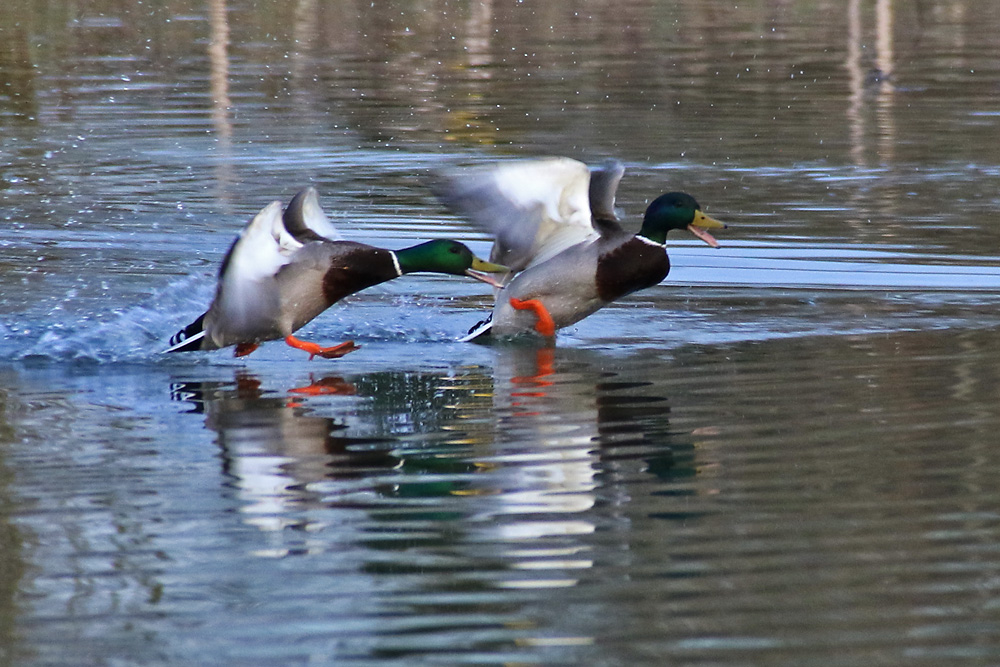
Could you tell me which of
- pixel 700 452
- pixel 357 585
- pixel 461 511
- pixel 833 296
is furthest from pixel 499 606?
pixel 833 296

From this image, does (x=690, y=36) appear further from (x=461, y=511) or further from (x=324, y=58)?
(x=461, y=511)

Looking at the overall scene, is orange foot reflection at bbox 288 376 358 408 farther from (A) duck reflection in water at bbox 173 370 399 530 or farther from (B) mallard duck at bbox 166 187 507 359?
(B) mallard duck at bbox 166 187 507 359

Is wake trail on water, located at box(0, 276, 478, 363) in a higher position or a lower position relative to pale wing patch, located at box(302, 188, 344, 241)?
lower

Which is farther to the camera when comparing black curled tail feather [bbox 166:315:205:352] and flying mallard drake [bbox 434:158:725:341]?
flying mallard drake [bbox 434:158:725:341]

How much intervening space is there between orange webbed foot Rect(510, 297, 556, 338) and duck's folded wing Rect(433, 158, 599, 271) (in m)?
0.29

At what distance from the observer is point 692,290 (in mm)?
8555

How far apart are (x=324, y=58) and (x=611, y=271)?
1612cm

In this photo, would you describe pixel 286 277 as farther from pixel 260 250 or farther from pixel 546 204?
pixel 546 204

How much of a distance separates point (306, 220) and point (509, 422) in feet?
7.08

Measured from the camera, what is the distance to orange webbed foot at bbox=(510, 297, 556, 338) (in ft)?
24.7

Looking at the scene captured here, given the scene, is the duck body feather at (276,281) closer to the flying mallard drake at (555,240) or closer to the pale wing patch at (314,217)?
the pale wing patch at (314,217)

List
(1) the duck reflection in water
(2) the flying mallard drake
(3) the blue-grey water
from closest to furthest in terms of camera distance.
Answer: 1. (3) the blue-grey water
2. (1) the duck reflection in water
3. (2) the flying mallard drake

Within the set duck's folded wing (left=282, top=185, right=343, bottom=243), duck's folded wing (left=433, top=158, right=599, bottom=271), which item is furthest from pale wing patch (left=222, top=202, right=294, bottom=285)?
duck's folded wing (left=433, top=158, right=599, bottom=271)

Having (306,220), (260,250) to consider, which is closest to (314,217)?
(306,220)
